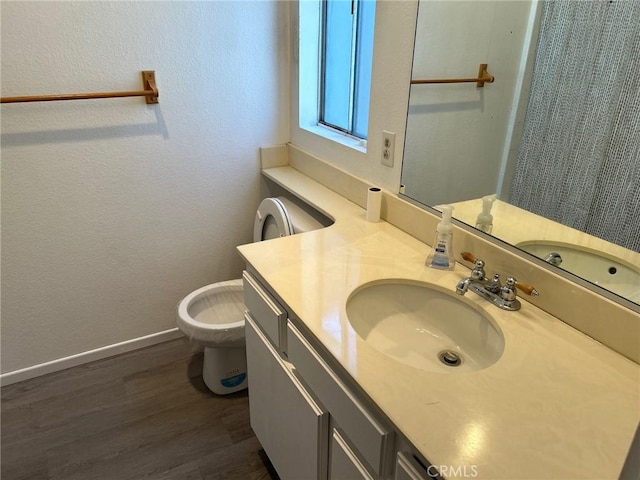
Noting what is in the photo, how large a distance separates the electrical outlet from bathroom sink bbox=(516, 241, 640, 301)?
0.62 m

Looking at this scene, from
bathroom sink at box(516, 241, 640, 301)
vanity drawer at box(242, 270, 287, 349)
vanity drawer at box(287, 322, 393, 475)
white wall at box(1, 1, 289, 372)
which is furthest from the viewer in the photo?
white wall at box(1, 1, 289, 372)

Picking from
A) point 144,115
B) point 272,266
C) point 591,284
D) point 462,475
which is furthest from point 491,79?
point 144,115

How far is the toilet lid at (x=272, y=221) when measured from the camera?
185 cm

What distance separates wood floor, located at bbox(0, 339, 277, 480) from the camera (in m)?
1.69

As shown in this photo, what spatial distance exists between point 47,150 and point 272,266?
3.64 ft

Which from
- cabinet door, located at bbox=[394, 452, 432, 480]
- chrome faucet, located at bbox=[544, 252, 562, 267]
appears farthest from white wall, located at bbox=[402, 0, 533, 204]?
cabinet door, located at bbox=[394, 452, 432, 480]

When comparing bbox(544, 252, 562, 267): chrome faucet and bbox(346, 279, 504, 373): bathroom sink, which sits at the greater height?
bbox(544, 252, 562, 267): chrome faucet

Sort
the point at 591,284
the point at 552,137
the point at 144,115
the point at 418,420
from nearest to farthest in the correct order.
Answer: the point at 418,420 < the point at 591,284 < the point at 552,137 < the point at 144,115

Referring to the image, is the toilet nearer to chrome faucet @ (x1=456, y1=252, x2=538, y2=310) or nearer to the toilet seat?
the toilet seat

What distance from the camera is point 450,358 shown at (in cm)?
119

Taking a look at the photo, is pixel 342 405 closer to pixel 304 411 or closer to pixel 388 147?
pixel 304 411

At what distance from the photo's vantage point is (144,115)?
1937mm

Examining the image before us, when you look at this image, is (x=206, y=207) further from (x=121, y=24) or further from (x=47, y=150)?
(x=121, y=24)

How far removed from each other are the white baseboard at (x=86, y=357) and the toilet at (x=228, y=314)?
1.20 feet
